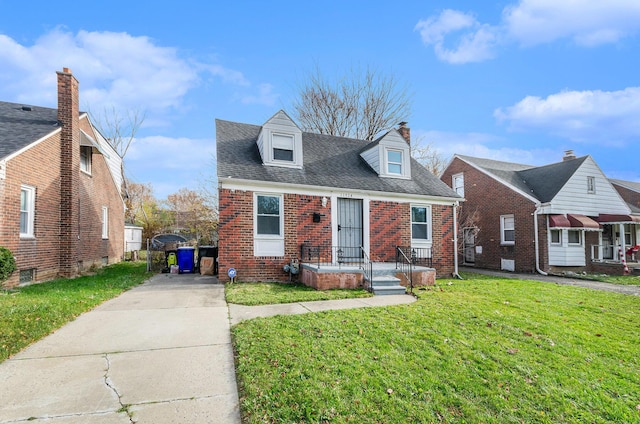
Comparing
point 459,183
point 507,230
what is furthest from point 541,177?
point 459,183

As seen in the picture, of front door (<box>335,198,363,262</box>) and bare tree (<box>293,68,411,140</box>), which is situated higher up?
bare tree (<box>293,68,411,140</box>)

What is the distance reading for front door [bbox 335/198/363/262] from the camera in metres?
11.5

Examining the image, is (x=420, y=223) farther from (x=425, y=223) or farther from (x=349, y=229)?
(x=349, y=229)

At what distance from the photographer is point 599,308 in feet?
24.4

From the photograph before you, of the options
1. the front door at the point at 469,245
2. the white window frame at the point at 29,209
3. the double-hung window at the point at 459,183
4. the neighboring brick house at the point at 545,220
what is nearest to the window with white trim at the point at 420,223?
the neighboring brick house at the point at 545,220

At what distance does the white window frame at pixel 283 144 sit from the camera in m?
11.5

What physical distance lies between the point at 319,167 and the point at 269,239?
139 inches

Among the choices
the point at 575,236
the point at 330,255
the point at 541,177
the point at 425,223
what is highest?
the point at 541,177

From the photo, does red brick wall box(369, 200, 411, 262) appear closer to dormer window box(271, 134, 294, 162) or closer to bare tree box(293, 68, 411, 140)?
dormer window box(271, 134, 294, 162)

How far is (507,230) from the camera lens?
16656 millimetres

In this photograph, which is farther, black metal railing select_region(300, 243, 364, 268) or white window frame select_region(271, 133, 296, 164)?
white window frame select_region(271, 133, 296, 164)

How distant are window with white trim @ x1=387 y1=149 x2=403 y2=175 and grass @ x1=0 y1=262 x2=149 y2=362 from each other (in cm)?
989

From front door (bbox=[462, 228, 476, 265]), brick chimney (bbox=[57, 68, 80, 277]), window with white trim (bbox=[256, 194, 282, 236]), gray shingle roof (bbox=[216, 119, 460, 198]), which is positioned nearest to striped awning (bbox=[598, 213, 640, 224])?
front door (bbox=[462, 228, 476, 265])

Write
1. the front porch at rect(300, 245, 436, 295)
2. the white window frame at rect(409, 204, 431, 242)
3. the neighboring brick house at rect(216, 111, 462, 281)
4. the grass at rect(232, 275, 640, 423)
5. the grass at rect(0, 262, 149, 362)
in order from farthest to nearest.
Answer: the white window frame at rect(409, 204, 431, 242) < the neighboring brick house at rect(216, 111, 462, 281) < the front porch at rect(300, 245, 436, 295) < the grass at rect(0, 262, 149, 362) < the grass at rect(232, 275, 640, 423)
